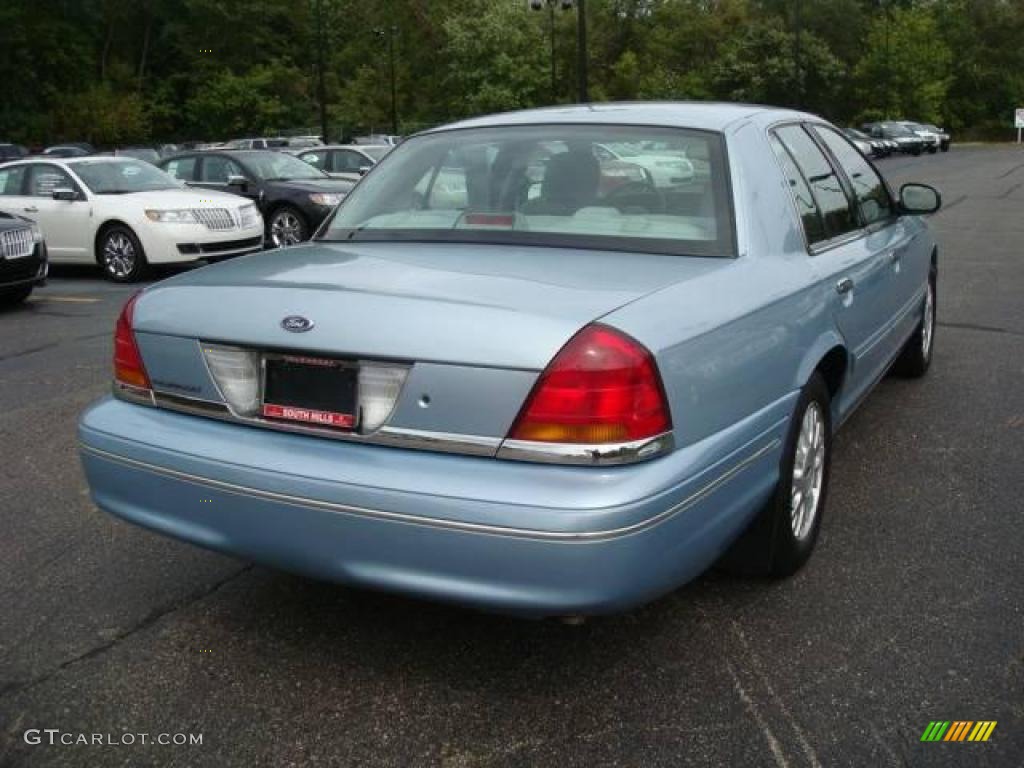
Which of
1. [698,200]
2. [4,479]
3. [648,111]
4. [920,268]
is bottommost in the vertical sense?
[4,479]

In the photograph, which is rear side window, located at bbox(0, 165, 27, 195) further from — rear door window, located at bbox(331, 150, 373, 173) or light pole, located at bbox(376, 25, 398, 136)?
light pole, located at bbox(376, 25, 398, 136)

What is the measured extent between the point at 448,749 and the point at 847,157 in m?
3.38

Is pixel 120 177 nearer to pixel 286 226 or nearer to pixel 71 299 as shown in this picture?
pixel 286 226

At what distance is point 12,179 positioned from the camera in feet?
43.8

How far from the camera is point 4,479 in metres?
4.90

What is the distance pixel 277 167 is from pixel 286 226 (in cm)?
135

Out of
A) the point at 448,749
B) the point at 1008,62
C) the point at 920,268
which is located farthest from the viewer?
the point at 1008,62

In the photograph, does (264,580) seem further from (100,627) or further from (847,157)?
(847,157)

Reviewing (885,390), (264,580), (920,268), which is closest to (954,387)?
(885,390)

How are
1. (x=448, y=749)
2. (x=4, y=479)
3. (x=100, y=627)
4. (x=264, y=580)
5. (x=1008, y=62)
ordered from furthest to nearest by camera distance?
Answer: (x=1008, y=62) → (x=4, y=479) → (x=264, y=580) → (x=100, y=627) → (x=448, y=749)

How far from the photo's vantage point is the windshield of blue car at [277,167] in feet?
50.1

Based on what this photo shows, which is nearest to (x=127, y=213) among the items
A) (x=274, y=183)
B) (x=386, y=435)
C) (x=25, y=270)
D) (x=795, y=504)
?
(x=25, y=270)

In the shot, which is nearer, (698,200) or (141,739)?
(141,739)

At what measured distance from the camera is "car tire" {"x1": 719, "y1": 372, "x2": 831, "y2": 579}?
10.9ft
